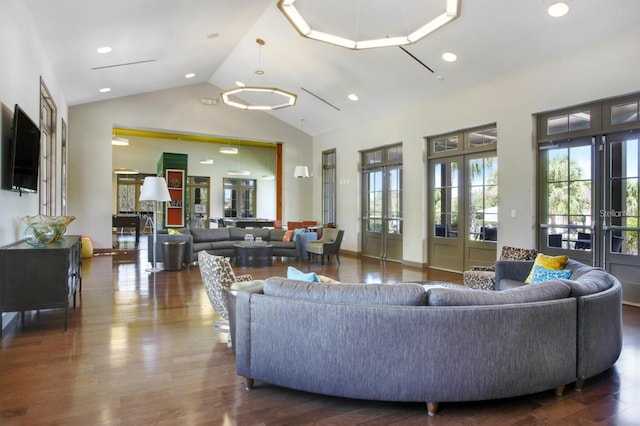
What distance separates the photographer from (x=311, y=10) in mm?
6398

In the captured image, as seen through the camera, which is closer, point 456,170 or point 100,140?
point 456,170

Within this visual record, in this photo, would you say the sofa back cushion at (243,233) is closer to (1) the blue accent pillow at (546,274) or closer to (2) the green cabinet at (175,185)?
(2) the green cabinet at (175,185)

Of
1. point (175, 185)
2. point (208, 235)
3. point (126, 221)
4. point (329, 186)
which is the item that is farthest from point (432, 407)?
point (175, 185)

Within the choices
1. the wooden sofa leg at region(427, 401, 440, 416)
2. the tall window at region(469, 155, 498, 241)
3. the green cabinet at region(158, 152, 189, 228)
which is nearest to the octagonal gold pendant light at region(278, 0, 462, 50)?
the tall window at region(469, 155, 498, 241)

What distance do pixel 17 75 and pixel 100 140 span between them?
5.97m

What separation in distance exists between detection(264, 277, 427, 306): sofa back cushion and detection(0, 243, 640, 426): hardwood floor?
2.20ft

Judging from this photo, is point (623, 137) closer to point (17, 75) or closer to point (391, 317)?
point (391, 317)

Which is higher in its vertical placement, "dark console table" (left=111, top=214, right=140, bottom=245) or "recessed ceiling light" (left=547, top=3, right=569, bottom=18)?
"recessed ceiling light" (left=547, top=3, right=569, bottom=18)

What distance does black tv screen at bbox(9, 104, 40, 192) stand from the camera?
401cm

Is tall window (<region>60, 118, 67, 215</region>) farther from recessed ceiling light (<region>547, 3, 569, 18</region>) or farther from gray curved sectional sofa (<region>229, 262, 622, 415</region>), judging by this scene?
recessed ceiling light (<region>547, 3, 569, 18</region>)

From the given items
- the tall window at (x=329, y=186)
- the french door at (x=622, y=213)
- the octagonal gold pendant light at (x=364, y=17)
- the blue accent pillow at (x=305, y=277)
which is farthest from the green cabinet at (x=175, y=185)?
the french door at (x=622, y=213)

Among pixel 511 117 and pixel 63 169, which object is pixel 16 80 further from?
pixel 511 117

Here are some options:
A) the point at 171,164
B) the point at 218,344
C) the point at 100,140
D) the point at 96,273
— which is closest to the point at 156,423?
the point at 218,344

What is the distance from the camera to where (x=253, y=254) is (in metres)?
8.15
